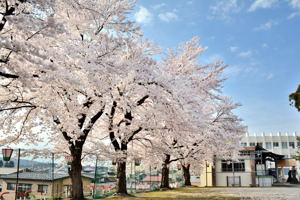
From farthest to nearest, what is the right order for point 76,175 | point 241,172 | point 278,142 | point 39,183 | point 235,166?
point 278,142 → point 235,166 → point 241,172 → point 39,183 → point 76,175

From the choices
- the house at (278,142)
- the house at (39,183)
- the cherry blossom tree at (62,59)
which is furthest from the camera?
the house at (278,142)

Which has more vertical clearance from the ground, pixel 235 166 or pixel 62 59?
pixel 62 59

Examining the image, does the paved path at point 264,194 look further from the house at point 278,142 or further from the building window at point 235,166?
the house at point 278,142

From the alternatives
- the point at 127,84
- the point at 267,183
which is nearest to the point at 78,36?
the point at 127,84

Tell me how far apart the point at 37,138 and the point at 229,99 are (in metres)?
18.1

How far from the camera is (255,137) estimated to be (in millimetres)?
80938

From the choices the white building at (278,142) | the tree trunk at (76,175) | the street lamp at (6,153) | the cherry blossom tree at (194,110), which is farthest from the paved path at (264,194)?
the white building at (278,142)

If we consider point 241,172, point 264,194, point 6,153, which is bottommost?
point 264,194

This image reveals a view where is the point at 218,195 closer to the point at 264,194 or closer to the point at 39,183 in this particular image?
the point at 264,194

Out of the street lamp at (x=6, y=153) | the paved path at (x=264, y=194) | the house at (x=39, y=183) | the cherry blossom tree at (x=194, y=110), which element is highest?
the cherry blossom tree at (x=194, y=110)

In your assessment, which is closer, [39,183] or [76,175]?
[76,175]

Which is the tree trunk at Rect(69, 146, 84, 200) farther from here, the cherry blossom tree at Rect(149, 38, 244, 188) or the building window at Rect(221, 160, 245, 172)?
the building window at Rect(221, 160, 245, 172)

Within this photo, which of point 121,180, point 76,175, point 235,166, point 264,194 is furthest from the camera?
point 235,166

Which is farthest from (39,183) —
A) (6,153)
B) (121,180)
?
(6,153)
